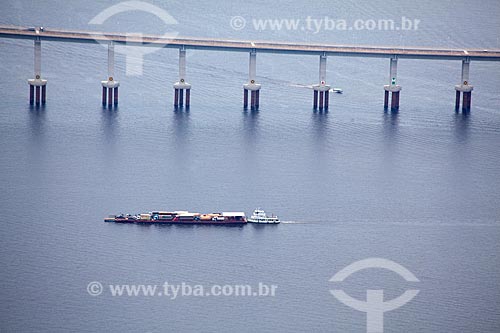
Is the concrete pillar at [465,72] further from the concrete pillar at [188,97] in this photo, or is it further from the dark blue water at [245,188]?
the concrete pillar at [188,97]

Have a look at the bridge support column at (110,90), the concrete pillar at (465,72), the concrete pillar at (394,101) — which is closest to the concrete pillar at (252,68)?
the bridge support column at (110,90)

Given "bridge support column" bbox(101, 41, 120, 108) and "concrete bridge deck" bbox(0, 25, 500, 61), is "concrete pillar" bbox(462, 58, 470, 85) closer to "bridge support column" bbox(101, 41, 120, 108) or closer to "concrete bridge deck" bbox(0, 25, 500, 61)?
"concrete bridge deck" bbox(0, 25, 500, 61)

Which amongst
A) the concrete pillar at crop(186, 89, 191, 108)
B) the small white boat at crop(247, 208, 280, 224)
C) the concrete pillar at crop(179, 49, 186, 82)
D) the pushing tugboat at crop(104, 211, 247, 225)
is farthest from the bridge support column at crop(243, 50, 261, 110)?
the pushing tugboat at crop(104, 211, 247, 225)

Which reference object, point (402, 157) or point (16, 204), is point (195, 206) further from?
point (402, 157)

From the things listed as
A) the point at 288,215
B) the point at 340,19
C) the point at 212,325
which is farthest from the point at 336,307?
the point at 340,19

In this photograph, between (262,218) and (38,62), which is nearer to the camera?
(262,218)

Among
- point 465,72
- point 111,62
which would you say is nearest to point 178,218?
point 111,62

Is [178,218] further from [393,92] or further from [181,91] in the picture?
[393,92]
